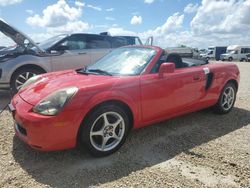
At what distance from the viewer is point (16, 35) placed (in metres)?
6.59

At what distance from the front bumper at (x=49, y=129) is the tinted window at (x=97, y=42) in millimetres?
4951

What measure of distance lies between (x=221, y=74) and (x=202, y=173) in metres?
2.41

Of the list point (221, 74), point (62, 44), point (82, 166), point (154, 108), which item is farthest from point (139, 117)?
point (62, 44)

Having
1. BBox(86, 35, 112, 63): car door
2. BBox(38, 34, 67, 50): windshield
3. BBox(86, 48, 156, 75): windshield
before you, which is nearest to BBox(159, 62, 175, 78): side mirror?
BBox(86, 48, 156, 75): windshield

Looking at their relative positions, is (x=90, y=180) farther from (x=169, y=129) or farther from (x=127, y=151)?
(x=169, y=129)

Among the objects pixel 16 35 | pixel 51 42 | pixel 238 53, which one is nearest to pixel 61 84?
pixel 16 35

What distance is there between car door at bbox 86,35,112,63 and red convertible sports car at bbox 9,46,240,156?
321 centimetres

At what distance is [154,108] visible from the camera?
3836mm

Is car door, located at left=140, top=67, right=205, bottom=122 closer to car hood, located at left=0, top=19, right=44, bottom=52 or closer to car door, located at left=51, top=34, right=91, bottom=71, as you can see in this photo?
car door, located at left=51, top=34, right=91, bottom=71

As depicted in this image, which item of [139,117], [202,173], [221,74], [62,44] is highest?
[62,44]

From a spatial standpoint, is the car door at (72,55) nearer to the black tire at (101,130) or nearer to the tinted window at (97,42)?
the tinted window at (97,42)

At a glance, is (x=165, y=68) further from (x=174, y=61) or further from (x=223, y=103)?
(x=223, y=103)

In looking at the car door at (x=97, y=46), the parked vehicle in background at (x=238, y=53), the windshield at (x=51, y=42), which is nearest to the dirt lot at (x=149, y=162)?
the windshield at (x=51, y=42)

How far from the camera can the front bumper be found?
9.77ft
